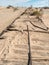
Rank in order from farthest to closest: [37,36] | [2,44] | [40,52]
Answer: [37,36] → [2,44] → [40,52]

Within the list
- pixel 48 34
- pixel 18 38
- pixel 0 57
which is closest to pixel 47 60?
pixel 0 57

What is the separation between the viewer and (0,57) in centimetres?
905

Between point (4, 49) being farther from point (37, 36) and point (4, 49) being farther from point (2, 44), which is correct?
point (37, 36)

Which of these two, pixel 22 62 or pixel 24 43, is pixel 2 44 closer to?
pixel 24 43

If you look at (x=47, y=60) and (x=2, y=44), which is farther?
(x=2, y=44)

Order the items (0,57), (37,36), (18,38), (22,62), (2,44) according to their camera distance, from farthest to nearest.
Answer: (37,36)
(18,38)
(2,44)
(0,57)
(22,62)

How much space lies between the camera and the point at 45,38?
523 inches

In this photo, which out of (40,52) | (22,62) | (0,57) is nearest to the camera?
(22,62)

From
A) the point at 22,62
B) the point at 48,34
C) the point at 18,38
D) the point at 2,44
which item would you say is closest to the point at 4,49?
the point at 2,44

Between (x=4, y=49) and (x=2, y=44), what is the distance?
103 centimetres

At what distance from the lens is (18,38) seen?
13.0m

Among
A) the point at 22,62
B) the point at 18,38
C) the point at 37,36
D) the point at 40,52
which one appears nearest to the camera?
the point at 22,62

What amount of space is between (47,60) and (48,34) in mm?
5802

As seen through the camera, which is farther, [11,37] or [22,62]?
[11,37]
